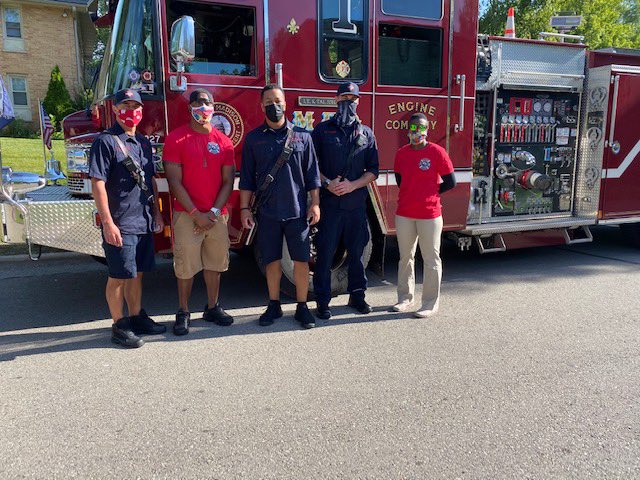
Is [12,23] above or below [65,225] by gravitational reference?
above

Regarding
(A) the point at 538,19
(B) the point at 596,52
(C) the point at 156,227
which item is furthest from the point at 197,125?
(A) the point at 538,19

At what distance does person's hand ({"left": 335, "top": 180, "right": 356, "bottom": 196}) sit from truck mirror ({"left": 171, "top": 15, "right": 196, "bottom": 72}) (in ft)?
5.14

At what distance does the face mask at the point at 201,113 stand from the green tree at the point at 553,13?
54.7 ft

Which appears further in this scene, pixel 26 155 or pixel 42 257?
pixel 26 155

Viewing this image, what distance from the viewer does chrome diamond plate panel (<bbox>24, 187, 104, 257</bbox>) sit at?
13.7ft

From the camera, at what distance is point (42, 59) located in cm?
2208

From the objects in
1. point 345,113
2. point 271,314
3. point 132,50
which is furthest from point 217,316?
point 132,50

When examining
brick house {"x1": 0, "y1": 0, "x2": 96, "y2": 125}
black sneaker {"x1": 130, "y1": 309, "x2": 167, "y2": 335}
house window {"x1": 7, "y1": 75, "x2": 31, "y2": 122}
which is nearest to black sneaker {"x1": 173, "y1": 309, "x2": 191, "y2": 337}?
black sneaker {"x1": 130, "y1": 309, "x2": 167, "y2": 335}

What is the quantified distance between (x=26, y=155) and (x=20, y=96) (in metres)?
9.95

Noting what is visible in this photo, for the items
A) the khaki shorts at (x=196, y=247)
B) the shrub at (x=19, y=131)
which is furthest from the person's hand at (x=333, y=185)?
the shrub at (x=19, y=131)

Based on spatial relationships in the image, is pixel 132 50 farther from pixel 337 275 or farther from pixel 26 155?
pixel 26 155

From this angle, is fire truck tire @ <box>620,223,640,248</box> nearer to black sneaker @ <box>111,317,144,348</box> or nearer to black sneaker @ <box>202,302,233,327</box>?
black sneaker @ <box>202,302,233,327</box>

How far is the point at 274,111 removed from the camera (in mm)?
4242

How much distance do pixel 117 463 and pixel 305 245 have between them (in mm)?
2357
